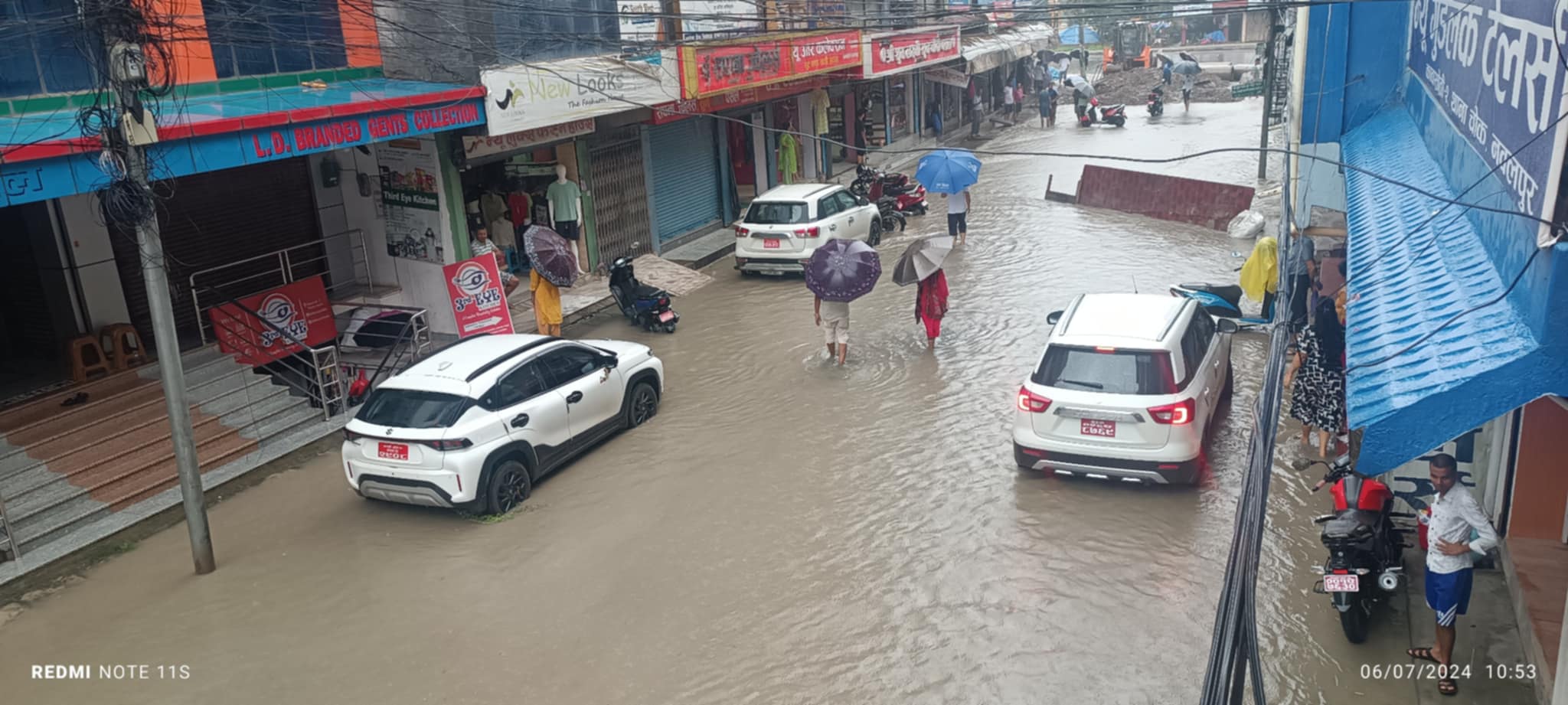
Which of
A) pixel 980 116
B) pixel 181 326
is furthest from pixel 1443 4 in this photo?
pixel 980 116

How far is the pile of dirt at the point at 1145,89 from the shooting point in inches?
1986

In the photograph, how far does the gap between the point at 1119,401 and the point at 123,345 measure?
11.1 meters

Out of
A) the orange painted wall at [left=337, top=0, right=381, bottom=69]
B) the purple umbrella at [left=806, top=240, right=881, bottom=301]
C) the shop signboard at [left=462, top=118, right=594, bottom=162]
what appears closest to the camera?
the purple umbrella at [left=806, top=240, right=881, bottom=301]

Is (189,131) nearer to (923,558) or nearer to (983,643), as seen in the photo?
(923,558)

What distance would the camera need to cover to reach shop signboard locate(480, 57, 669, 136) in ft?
47.9

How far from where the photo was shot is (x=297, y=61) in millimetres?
14336

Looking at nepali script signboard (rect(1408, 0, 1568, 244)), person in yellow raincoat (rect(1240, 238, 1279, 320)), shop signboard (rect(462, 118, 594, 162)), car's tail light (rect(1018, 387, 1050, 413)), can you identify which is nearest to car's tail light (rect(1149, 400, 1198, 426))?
car's tail light (rect(1018, 387, 1050, 413))

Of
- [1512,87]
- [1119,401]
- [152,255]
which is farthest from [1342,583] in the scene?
[152,255]

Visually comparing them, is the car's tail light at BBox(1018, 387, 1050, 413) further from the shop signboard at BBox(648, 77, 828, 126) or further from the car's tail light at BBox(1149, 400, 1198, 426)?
the shop signboard at BBox(648, 77, 828, 126)

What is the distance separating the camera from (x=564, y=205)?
18.2 m

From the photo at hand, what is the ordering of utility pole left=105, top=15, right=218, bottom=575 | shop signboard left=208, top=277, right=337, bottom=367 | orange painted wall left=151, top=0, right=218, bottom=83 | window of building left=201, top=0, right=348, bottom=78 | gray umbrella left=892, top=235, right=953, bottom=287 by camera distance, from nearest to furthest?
utility pole left=105, top=15, right=218, bottom=575 → orange painted wall left=151, top=0, right=218, bottom=83 → shop signboard left=208, top=277, right=337, bottom=367 → window of building left=201, top=0, right=348, bottom=78 → gray umbrella left=892, top=235, right=953, bottom=287

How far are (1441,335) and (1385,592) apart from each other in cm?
313

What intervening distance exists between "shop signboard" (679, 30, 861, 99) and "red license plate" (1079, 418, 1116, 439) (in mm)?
11585

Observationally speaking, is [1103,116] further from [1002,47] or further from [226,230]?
[226,230]
